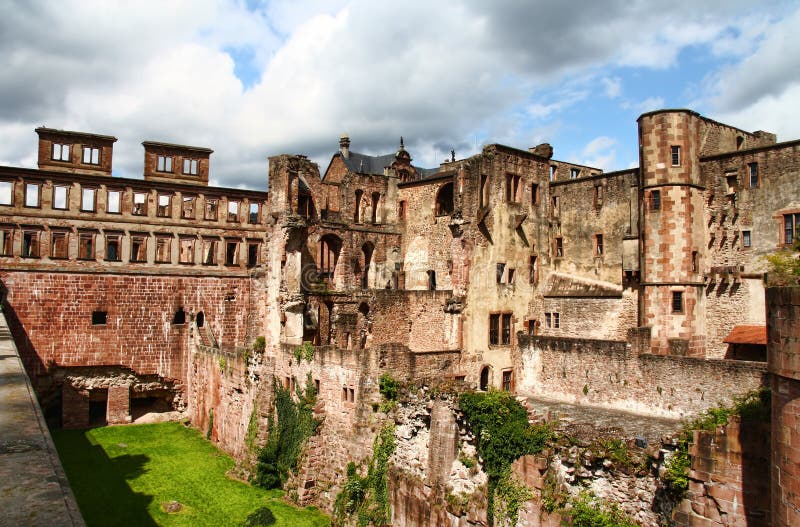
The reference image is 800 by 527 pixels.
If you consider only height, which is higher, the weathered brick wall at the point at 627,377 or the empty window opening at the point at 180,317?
the empty window opening at the point at 180,317

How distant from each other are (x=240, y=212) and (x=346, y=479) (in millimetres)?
21253

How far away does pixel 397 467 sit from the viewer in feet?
62.2

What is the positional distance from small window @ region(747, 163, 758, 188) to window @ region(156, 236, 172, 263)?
93.4 ft

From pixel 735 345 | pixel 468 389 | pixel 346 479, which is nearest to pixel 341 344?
pixel 346 479

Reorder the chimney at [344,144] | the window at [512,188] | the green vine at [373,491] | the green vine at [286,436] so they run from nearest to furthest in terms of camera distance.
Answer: the green vine at [373,491] < the green vine at [286,436] < the window at [512,188] < the chimney at [344,144]

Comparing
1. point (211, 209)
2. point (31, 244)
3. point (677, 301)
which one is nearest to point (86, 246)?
point (31, 244)

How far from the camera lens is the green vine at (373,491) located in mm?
19000

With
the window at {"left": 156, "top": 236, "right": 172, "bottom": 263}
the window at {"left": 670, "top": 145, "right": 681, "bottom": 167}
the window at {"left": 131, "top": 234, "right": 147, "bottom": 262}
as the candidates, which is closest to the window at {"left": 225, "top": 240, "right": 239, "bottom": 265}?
the window at {"left": 156, "top": 236, "right": 172, "bottom": 263}

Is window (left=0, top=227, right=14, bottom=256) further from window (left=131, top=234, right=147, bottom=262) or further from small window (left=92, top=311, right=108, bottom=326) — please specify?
window (left=131, top=234, right=147, bottom=262)

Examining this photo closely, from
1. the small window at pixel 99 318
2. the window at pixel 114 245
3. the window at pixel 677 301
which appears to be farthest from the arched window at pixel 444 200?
the small window at pixel 99 318

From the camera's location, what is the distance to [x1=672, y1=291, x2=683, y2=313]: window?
84.5 feet

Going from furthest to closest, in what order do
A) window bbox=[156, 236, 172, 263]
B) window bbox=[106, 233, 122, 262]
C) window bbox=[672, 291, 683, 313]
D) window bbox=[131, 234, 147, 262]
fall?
window bbox=[156, 236, 172, 263] → window bbox=[131, 234, 147, 262] → window bbox=[106, 233, 122, 262] → window bbox=[672, 291, 683, 313]

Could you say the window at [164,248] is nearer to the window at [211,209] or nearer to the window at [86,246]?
the window at [211,209]

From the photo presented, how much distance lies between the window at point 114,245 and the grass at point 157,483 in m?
8.83
